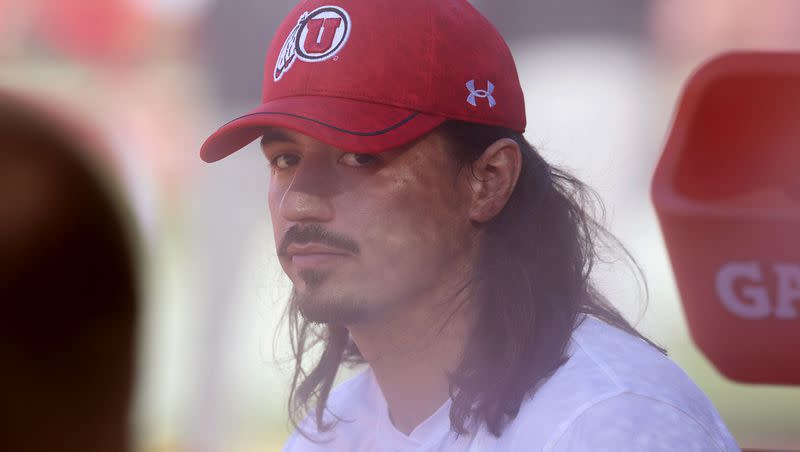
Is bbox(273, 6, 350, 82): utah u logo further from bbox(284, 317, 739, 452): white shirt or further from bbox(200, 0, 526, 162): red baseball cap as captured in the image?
bbox(284, 317, 739, 452): white shirt

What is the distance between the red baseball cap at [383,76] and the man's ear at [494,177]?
0.06m

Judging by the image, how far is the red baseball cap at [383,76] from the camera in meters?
1.86

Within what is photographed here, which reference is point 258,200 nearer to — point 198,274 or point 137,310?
point 198,274

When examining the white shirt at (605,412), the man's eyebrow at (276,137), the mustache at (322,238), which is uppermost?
the man's eyebrow at (276,137)

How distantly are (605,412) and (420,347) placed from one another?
1.50ft

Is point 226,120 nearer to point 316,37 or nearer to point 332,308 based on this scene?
point 316,37

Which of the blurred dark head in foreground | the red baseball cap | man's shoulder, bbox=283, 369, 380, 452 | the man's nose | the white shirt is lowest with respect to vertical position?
the blurred dark head in foreground

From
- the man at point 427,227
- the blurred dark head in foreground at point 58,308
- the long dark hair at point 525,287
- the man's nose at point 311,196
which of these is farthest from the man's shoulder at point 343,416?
the blurred dark head in foreground at point 58,308

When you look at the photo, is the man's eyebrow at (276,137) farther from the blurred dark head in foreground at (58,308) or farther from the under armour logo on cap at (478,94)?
the blurred dark head in foreground at (58,308)

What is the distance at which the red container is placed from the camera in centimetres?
163

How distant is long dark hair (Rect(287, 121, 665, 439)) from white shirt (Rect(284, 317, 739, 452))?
0.03m

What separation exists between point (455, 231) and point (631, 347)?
1.24 ft

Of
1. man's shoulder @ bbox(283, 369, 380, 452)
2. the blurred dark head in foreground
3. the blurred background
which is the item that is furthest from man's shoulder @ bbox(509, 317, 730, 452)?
the blurred dark head in foreground

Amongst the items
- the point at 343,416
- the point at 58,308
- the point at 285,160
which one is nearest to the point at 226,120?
the point at 58,308
